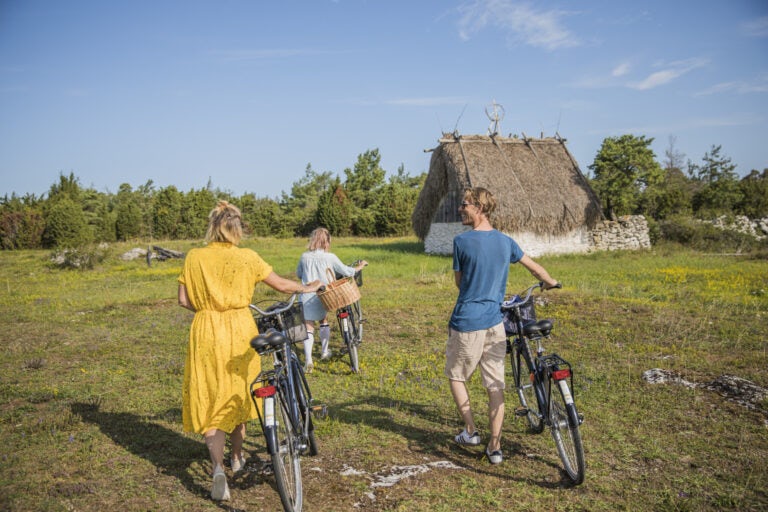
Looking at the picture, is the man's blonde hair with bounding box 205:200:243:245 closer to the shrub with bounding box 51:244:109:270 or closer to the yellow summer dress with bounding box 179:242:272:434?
the yellow summer dress with bounding box 179:242:272:434

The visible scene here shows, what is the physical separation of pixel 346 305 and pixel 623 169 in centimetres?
2613

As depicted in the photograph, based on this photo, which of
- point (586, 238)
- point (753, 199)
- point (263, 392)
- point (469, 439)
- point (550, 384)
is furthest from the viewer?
point (753, 199)

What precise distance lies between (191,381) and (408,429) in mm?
2246

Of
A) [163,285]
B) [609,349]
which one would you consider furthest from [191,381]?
[163,285]

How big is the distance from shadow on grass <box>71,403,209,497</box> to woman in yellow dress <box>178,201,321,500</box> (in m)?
0.61

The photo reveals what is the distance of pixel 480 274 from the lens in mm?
3889

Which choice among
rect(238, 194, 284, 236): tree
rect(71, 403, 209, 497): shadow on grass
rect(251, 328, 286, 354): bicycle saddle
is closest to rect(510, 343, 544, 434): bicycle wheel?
rect(251, 328, 286, 354): bicycle saddle

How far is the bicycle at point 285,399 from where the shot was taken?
125 inches

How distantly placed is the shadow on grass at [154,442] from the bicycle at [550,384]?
2.64 m

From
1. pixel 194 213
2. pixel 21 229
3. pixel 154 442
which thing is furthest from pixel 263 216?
pixel 154 442

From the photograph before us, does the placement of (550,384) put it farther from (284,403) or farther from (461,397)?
(284,403)

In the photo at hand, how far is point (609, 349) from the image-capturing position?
745cm

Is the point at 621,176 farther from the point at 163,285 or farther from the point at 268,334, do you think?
the point at 268,334

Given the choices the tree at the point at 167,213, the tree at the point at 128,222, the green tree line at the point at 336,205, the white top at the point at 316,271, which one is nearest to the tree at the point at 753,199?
the green tree line at the point at 336,205
